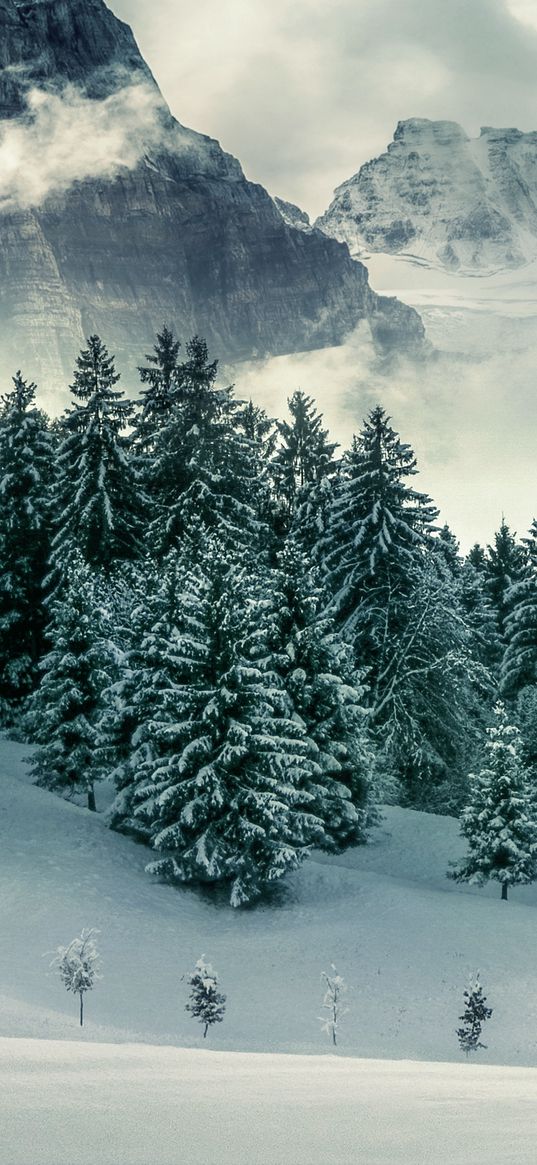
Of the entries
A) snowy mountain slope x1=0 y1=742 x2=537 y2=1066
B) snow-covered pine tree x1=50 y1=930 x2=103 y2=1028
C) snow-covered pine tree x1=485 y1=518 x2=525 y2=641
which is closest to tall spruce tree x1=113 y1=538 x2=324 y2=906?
snowy mountain slope x1=0 y1=742 x2=537 y2=1066

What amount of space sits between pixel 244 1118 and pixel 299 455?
42.6 meters

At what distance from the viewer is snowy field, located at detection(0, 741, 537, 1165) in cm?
430

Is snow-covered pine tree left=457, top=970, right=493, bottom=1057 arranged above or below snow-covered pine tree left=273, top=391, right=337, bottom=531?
below

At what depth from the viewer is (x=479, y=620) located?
55.3 meters

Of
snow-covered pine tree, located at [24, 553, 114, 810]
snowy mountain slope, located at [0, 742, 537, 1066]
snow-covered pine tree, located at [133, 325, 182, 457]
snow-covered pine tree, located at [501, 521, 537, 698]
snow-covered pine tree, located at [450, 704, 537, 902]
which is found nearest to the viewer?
snowy mountain slope, located at [0, 742, 537, 1066]

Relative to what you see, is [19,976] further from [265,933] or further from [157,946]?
[265,933]

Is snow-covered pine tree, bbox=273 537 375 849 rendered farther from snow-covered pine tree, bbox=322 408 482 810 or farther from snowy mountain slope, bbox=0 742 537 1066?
snow-covered pine tree, bbox=322 408 482 810

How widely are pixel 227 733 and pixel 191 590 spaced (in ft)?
15.6

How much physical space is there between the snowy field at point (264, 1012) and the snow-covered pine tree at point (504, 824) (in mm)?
1250

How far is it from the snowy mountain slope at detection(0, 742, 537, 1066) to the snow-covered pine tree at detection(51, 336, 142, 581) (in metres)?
12.4

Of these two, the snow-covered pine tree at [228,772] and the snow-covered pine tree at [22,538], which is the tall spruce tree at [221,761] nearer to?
the snow-covered pine tree at [228,772]

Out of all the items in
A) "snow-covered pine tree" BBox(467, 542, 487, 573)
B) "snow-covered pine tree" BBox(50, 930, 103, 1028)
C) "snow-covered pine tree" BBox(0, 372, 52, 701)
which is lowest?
"snow-covered pine tree" BBox(50, 930, 103, 1028)

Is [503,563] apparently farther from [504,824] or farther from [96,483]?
[504,824]

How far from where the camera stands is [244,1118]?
4.68m
